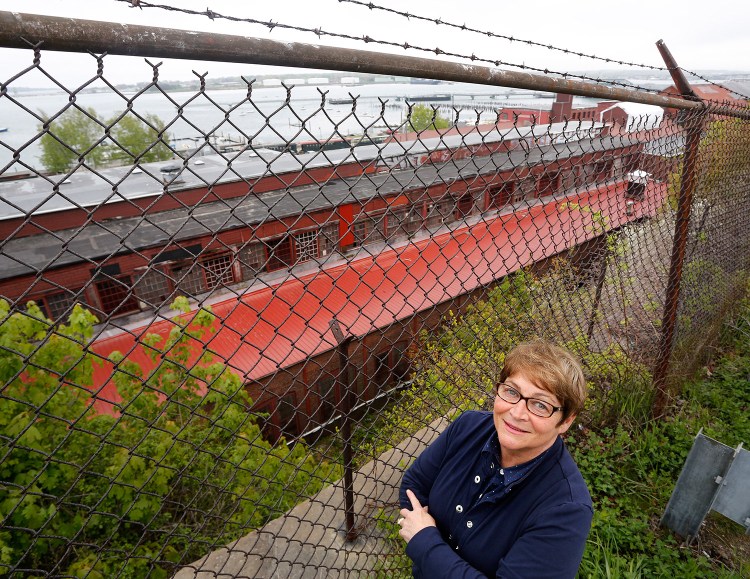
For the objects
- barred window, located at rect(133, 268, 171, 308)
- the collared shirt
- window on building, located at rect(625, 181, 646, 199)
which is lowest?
barred window, located at rect(133, 268, 171, 308)

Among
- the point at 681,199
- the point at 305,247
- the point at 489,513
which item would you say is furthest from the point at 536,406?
the point at 681,199

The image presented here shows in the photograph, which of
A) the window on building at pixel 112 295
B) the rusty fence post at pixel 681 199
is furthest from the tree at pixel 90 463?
the window on building at pixel 112 295

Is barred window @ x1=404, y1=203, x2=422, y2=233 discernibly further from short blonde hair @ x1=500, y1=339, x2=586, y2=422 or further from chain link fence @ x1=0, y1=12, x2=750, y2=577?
short blonde hair @ x1=500, y1=339, x2=586, y2=422

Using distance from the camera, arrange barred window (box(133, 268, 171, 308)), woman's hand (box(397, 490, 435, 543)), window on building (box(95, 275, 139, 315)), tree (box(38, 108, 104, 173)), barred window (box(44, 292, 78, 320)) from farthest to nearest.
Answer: tree (box(38, 108, 104, 173)) → barred window (box(133, 268, 171, 308)) → window on building (box(95, 275, 139, 315)) → barred window (box(44, 292, 78, 320)) → woman's hand (box(397, 490, 435, 543))

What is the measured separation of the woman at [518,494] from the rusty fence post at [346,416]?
0.76 meters

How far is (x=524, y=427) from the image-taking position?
1.68 m

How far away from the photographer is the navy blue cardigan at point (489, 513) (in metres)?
1.53

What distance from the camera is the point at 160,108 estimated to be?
61.3 m

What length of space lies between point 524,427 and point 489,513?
1.24 ft

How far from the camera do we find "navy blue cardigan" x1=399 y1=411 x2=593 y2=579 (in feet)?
5.02

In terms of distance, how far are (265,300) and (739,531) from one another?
8.96 metres

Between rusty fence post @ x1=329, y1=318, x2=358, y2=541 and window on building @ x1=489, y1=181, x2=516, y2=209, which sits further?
window on building @ x1=489, y1=181, x2=516, y2=209

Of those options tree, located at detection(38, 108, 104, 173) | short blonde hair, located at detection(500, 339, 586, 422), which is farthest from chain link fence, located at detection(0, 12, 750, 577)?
tree, located at detection(38, 108, 104, 173)

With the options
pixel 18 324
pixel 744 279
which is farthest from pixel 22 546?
pixel 744 279
